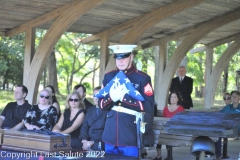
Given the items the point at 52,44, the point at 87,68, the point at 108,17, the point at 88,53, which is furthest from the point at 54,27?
the point at 87,68

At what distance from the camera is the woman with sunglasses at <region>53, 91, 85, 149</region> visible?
6695 millimetres

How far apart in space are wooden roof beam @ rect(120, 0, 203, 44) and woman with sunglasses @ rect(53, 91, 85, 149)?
3.59 m

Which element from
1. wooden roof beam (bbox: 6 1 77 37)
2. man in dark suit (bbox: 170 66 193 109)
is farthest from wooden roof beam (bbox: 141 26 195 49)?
wooden roof beam (bbox: 6 1 77 37)

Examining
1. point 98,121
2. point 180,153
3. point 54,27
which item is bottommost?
point 180,153

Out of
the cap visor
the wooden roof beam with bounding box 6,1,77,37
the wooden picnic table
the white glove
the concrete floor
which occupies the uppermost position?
the wooden roof beam with bounding box 6,1,77,37

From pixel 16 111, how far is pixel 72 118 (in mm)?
1135

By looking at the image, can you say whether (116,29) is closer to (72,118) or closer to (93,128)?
(72,118)

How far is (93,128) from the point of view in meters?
6.20

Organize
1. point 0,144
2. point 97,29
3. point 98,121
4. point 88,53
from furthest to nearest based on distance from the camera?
point 88,53, point 97,29, point 98,121, point 0,144

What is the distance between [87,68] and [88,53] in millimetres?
5717

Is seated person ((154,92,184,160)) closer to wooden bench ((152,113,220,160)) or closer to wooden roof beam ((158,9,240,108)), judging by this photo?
wooden bench ((152,113,220,160))

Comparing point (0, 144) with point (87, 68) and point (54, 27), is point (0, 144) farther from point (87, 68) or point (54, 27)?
point (87, 68)

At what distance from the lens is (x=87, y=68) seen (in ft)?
97.1

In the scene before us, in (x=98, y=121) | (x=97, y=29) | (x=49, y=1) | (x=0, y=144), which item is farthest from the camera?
(x=97, y=29)
